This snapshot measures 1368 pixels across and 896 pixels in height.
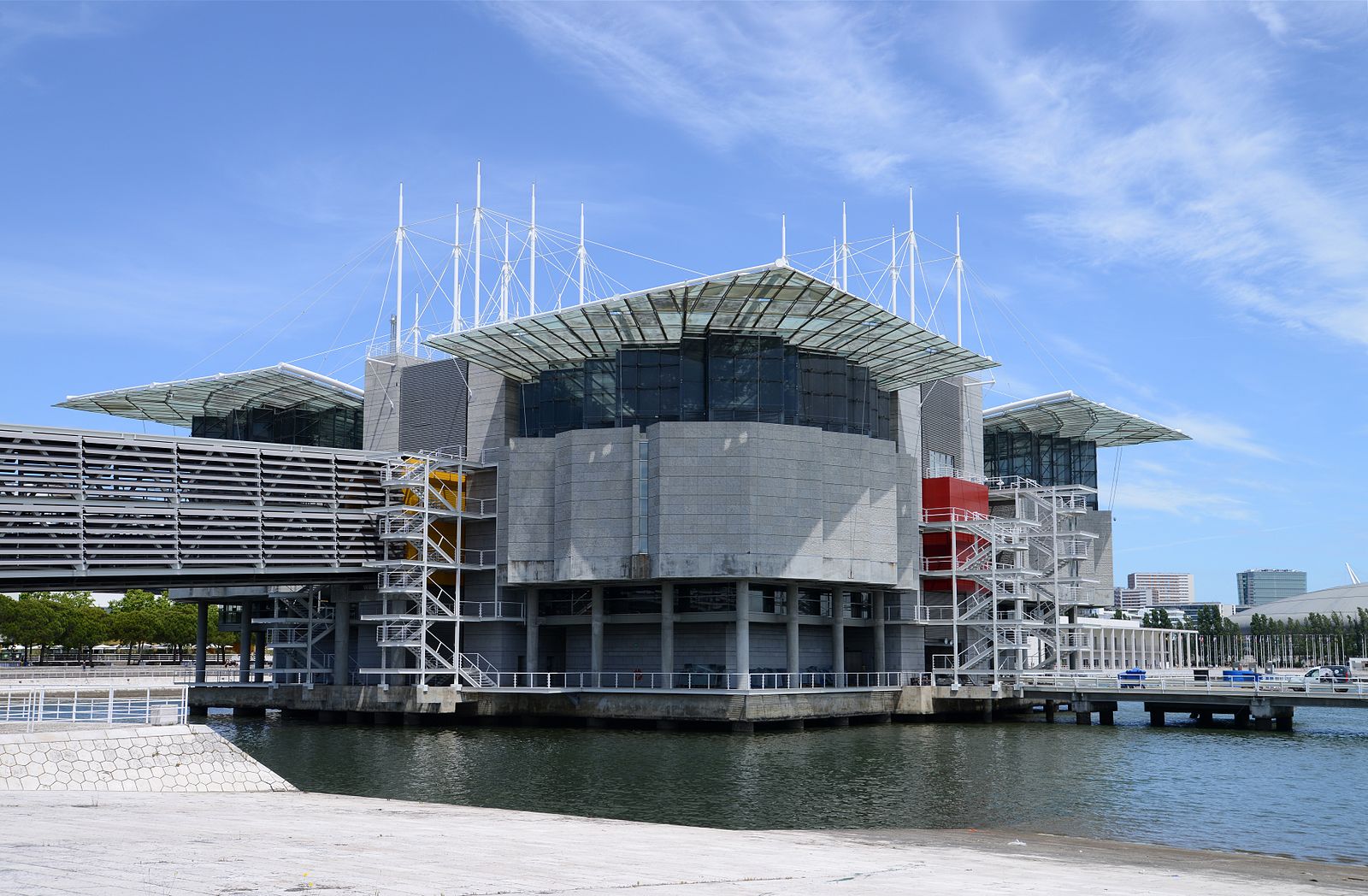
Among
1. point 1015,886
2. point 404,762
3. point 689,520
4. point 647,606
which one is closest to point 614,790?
point 404,762

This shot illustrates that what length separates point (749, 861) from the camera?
74.2 feet

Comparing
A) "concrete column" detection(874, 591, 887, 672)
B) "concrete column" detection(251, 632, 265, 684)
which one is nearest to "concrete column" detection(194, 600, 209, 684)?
"concrete column" detection(251, 632, 265, 684)

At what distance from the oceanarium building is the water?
9.01m

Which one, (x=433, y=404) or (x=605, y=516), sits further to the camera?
(x=433, y=404)

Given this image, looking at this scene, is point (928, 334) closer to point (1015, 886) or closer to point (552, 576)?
point (552, 576)

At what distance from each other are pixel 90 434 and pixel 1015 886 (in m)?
55.6

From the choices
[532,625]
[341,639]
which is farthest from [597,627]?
[341,639]

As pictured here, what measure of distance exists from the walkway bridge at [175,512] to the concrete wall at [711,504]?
982cm

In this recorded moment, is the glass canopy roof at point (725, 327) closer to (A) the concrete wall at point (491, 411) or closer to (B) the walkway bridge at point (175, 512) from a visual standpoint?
(A) the concrete wall at point (491, 411)

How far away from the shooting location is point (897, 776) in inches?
1845

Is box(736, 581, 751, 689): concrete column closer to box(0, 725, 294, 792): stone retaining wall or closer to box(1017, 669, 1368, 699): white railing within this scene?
box(1017, 669, 1368, 699): white railing

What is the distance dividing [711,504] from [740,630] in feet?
24.5

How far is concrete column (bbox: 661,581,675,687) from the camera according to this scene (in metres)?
72.8

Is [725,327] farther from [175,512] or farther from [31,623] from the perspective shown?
[31,623]
